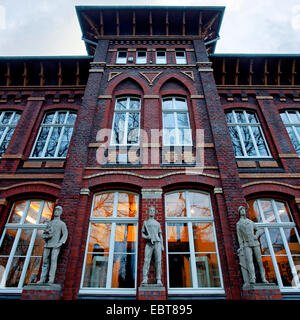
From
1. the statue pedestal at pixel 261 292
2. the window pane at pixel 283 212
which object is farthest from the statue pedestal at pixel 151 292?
the window pane at pixel 283 212

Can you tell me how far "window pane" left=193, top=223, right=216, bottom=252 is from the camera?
216 inches

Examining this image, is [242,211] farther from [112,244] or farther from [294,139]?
[294,139]

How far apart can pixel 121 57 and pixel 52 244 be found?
809 centimetres

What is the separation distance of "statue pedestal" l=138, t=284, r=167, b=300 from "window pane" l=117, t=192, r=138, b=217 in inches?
71.5

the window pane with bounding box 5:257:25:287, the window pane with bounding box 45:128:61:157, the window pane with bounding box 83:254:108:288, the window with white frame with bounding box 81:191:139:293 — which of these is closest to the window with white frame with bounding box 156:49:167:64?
the window pane with bounding box 45:128:61:157

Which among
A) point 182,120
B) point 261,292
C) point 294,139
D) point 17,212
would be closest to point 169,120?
point 182,120

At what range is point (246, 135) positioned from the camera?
8.21m

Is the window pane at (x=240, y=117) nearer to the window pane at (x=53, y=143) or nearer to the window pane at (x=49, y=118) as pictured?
the window pane at (x=53, y=143)

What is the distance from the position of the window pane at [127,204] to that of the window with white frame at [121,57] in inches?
242

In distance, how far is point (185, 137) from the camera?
7332 millimetres

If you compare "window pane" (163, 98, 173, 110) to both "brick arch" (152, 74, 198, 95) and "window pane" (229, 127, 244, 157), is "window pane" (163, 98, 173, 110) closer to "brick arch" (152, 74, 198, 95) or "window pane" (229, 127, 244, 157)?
"brick arch" (152, 74, 198, 95)
